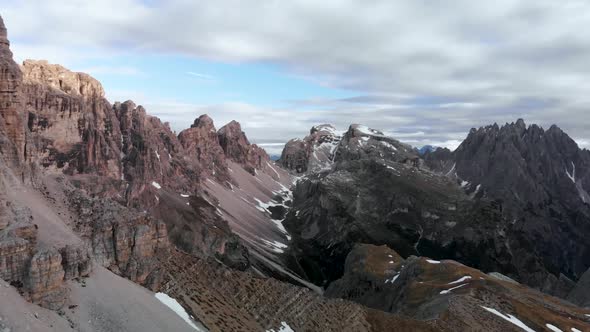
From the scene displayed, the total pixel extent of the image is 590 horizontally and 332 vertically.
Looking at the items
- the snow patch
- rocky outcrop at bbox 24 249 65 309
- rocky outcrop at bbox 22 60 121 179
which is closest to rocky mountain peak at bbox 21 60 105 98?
rocky outcrop at bbox 22 60 121 179

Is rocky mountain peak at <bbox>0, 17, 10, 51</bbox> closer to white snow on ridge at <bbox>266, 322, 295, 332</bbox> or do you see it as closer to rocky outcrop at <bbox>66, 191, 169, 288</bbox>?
rocky outcrop at <bbox>66, 191, 169, 288</bbox>

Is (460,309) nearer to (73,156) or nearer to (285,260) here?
(285,260)

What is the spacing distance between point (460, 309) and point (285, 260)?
124848 mm

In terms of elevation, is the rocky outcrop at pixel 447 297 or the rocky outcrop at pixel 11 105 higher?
the rocky outcrop at pixel 11 105

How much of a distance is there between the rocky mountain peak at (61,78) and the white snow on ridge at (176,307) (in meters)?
133

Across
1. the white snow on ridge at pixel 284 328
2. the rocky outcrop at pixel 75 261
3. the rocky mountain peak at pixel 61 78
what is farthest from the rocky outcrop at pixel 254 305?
the rocky mountain peak at pixel 61 78

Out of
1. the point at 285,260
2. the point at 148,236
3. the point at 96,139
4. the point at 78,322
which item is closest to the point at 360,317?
the point at 148,236

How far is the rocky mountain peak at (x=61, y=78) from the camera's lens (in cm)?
16988

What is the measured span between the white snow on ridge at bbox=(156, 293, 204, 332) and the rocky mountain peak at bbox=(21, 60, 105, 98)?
133m

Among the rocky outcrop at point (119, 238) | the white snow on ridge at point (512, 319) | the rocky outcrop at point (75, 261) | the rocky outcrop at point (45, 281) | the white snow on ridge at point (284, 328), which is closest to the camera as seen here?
the rocky outcrop at point (45, 281)

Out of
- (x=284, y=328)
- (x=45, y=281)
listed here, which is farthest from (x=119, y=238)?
(x=284, y=328)

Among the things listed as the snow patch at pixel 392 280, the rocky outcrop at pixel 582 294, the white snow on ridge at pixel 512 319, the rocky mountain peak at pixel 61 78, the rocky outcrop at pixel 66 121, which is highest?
the rocky mountain peak at pixel 61 78

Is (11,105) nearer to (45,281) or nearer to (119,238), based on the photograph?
(119,238)

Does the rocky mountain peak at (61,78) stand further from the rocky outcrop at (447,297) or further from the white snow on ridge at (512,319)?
the white snow on ridge at (512,319)
